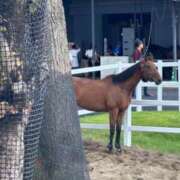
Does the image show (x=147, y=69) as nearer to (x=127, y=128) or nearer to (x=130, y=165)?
(x=127, y=128)

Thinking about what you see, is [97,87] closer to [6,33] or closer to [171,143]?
[171,143]

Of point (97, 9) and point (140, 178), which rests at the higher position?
point (97, 9)

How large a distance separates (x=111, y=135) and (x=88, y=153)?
61cm

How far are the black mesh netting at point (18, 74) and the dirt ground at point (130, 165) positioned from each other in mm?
3291

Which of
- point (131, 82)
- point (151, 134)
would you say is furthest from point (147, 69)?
point (151, 134)

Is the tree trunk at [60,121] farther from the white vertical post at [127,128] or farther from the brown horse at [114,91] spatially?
the white vertical post at [127,128]

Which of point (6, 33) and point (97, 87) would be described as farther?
point (97, 87)

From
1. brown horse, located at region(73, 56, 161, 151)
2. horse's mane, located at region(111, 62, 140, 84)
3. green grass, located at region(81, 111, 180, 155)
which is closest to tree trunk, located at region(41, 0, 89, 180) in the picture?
brown horse, located at region(73, 56, 161, 151)

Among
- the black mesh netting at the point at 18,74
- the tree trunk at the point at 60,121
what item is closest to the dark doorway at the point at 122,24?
the tree trunk at the point at 60,121

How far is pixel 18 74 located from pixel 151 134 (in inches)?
303

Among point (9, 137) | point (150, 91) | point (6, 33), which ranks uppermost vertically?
point (6, 33)

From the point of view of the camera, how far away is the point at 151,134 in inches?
506

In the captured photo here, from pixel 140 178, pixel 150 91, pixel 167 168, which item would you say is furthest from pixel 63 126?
pixel 150 91

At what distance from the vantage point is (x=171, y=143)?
12.1 metres
